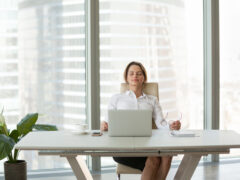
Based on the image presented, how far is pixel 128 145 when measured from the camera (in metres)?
2.57

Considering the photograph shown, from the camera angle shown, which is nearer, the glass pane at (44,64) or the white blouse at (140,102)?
the white blouse at (140,102)

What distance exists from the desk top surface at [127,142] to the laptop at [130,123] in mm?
56

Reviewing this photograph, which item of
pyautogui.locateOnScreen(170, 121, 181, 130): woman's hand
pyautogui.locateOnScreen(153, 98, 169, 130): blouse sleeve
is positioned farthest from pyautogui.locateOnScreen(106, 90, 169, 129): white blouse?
pyautogui.locateOnScreen(170, 121, 181, 130): woman's hand

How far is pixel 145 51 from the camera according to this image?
4934 millimetres

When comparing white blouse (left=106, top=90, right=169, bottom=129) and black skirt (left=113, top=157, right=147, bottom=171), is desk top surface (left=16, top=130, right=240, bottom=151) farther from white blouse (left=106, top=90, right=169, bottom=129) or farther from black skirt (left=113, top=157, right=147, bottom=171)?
white blouse (left=106, top=90, right=169, bottom=129)

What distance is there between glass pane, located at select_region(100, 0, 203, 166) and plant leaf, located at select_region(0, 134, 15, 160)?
1417 millimetres

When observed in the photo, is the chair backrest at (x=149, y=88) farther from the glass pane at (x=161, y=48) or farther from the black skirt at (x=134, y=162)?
the glass pane at (x=161, y=48)

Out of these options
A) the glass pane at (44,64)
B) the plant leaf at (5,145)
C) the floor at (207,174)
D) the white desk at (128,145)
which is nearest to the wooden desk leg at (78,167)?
the white desk at (128,145)

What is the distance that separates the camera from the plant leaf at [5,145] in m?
3.56

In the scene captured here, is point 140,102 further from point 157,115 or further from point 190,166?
point 190,166

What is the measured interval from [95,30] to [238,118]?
2.18 m

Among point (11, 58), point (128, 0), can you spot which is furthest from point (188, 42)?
point (11, 58)

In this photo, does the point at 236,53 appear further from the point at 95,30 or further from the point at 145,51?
the point at 95,30

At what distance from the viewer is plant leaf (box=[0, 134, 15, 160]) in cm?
356
